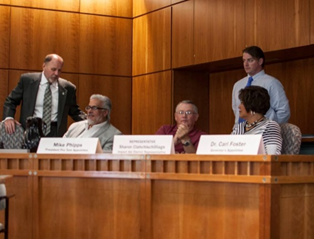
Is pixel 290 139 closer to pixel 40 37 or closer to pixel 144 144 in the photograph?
pixel 144 144

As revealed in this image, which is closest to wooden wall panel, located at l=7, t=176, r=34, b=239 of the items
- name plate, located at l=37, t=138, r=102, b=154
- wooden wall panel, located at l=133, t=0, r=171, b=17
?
name plate, located at l=37, t=138, r=102, b=154

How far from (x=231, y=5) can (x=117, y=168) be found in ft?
11.5

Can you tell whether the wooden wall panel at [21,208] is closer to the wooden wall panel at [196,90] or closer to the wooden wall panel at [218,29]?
the wooden wall panel at [218,29]

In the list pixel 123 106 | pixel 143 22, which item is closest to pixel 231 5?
pixel 143 22

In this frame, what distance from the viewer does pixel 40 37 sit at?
7363 mm

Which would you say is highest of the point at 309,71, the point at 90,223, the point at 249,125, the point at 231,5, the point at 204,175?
the point at 231,5

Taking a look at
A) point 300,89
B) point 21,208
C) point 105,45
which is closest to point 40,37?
point 105,45

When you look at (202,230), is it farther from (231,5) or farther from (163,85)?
(163,85)

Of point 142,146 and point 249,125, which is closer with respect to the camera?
point 142,146

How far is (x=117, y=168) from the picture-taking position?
3.33m

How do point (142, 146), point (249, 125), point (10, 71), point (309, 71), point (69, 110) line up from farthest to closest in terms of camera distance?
1. point (10, 71)
2. point (309, 71)
3. point (69, 110)
4. point (249, 125)
5. point (142, 146)

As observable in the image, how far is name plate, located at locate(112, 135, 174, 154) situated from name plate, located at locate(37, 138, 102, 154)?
0.13 m

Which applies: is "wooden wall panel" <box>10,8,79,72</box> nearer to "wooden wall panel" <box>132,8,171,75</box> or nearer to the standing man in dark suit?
"wooden wall panel" <box>132,8,171,75</box>

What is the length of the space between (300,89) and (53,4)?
3.06 m
